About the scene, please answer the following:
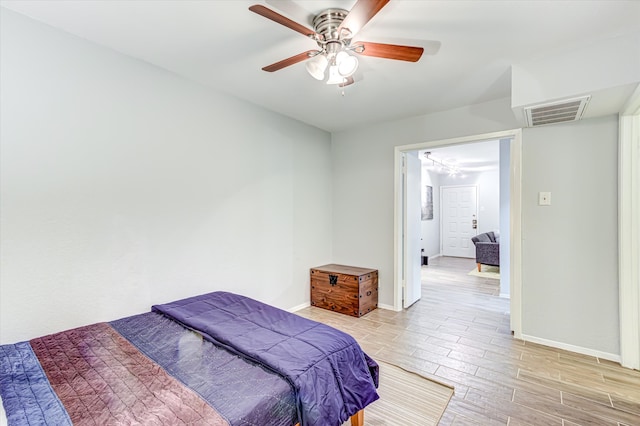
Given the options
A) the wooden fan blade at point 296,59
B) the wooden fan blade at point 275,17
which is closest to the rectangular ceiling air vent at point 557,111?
the wooden fan blade at point 296,59

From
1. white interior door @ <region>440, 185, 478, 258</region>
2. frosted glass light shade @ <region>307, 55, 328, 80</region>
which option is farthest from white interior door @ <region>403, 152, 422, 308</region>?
white interior door @ <region>440, 185, 478, 258</region>

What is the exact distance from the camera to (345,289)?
362 cm

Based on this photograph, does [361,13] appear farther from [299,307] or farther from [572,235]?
[299,307]

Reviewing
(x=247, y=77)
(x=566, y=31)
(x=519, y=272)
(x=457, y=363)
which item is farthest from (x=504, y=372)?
(x=247, y=77)

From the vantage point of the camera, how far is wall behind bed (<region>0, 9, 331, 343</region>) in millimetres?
1771

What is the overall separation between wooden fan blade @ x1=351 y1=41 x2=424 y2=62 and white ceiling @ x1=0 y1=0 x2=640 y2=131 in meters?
0.22

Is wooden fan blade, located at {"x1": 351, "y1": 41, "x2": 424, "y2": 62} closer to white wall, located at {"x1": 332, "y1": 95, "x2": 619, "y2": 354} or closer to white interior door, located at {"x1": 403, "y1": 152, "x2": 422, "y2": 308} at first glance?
white wall, located at {"x1": 332, "y1": 95, "x2": 619, "y2": 354}

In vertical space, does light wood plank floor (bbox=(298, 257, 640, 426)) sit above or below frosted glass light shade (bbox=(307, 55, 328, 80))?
below

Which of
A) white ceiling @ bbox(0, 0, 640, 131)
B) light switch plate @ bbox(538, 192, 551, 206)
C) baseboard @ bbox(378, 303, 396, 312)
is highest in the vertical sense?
white ceiling @ bbox(0, 0, 640, 131)

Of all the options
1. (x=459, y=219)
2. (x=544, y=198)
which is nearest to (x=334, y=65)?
(x=544, y=198)

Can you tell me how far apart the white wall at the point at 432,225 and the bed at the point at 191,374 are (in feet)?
21.6

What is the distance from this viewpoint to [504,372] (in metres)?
2.33

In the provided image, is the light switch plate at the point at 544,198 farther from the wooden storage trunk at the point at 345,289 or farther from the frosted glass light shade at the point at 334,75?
the frosted glass light shade at the point at 334,75

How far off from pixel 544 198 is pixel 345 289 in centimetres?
227
